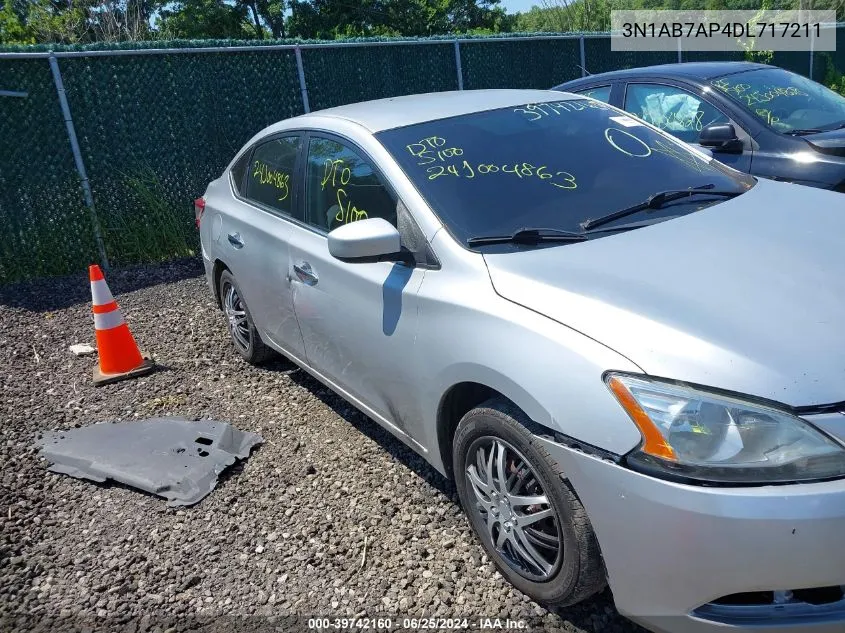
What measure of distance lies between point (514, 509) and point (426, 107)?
2.10 meters

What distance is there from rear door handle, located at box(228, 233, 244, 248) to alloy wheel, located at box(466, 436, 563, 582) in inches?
92.2

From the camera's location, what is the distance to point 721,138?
18.1 ft

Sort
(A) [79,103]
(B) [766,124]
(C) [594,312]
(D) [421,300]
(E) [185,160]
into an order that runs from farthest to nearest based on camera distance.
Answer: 1. (E) [185,160]
2. (A) [79,103]
3. (B) [766,124]
4. (D) [421,300]
5. (C) [594,312]

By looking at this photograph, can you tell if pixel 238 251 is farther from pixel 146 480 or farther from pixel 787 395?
pixel 787 395

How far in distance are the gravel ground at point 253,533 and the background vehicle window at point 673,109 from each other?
12.5 feet

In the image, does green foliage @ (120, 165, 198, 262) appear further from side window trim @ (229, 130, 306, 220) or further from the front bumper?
the front bumper

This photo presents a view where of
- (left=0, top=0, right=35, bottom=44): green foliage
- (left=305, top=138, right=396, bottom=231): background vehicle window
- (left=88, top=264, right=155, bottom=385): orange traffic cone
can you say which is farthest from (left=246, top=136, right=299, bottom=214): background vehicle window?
(left=0, top=0, right=35, bottom=44): green foliage

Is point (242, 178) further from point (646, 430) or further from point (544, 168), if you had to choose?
point (646, 430)

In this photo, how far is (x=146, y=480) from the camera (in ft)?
11.9

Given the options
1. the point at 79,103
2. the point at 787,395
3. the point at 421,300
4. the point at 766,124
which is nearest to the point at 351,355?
the point at 421,300

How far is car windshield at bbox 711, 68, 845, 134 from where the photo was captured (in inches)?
231

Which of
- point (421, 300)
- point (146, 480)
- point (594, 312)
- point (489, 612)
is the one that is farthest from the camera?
point (146, 480)

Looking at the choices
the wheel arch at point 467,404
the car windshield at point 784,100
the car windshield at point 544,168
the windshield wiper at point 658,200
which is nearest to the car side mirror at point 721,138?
the car windshield at point 784,100

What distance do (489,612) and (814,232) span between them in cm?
188
